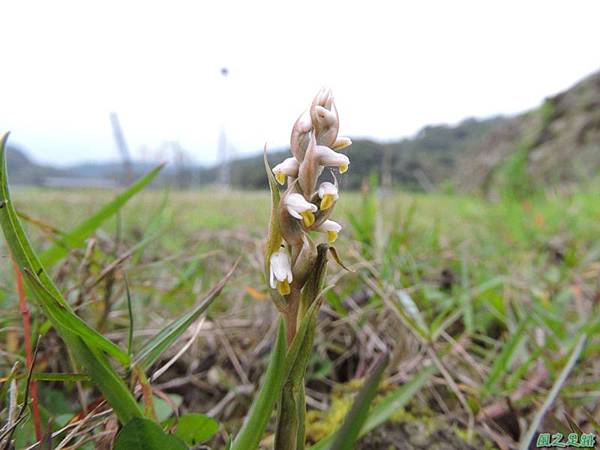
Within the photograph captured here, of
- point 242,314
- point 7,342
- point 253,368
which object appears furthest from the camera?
point 242,314

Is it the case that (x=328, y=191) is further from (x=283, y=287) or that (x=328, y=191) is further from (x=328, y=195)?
(x=283, y=287)

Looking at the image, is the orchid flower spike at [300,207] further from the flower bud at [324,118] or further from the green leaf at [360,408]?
the green leaf at [360,408]

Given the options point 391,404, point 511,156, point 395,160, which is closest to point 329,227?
point 391,404

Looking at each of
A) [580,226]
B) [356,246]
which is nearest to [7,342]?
[356,246]

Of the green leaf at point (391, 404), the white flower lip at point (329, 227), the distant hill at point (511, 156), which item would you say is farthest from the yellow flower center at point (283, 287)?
the distant hill at point (511, 156)

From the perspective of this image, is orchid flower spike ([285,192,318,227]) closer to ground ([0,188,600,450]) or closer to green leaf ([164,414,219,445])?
ground ([0,188,600,450])

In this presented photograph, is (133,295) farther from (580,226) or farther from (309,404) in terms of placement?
(580,226)
